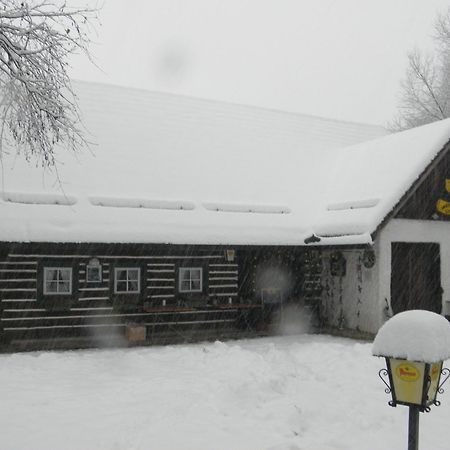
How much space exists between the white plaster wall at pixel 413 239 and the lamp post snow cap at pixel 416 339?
9.73 m

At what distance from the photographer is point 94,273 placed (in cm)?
1346

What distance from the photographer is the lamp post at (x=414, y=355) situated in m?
4.28

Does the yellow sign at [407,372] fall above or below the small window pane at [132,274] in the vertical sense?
below

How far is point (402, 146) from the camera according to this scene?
53.1 feet

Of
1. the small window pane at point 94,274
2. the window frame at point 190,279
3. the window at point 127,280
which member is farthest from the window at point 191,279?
the small window pane at point 94,274

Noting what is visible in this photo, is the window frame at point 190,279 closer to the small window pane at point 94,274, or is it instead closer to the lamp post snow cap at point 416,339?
the small window pane at point 94,274

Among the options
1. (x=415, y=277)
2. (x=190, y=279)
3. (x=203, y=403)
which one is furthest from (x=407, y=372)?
(x=415, y=277)

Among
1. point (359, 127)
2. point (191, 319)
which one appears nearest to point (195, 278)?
Result: point (191, 319)

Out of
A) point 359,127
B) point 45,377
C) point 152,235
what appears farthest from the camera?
point 359,127

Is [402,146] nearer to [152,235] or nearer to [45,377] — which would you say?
[152,235]

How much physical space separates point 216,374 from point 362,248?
5.42 m

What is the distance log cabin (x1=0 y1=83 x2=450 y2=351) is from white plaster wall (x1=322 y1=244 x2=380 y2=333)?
0.04 meters

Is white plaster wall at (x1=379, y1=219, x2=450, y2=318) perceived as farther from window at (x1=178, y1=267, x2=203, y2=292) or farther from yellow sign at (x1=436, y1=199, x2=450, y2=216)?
window at (x1=178, y1=267, x2=203, y2=292)

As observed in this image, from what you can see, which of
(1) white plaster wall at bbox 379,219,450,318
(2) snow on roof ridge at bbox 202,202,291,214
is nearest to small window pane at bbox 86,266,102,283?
(2) snow on roof ridge at bbox 202,202,291,214
